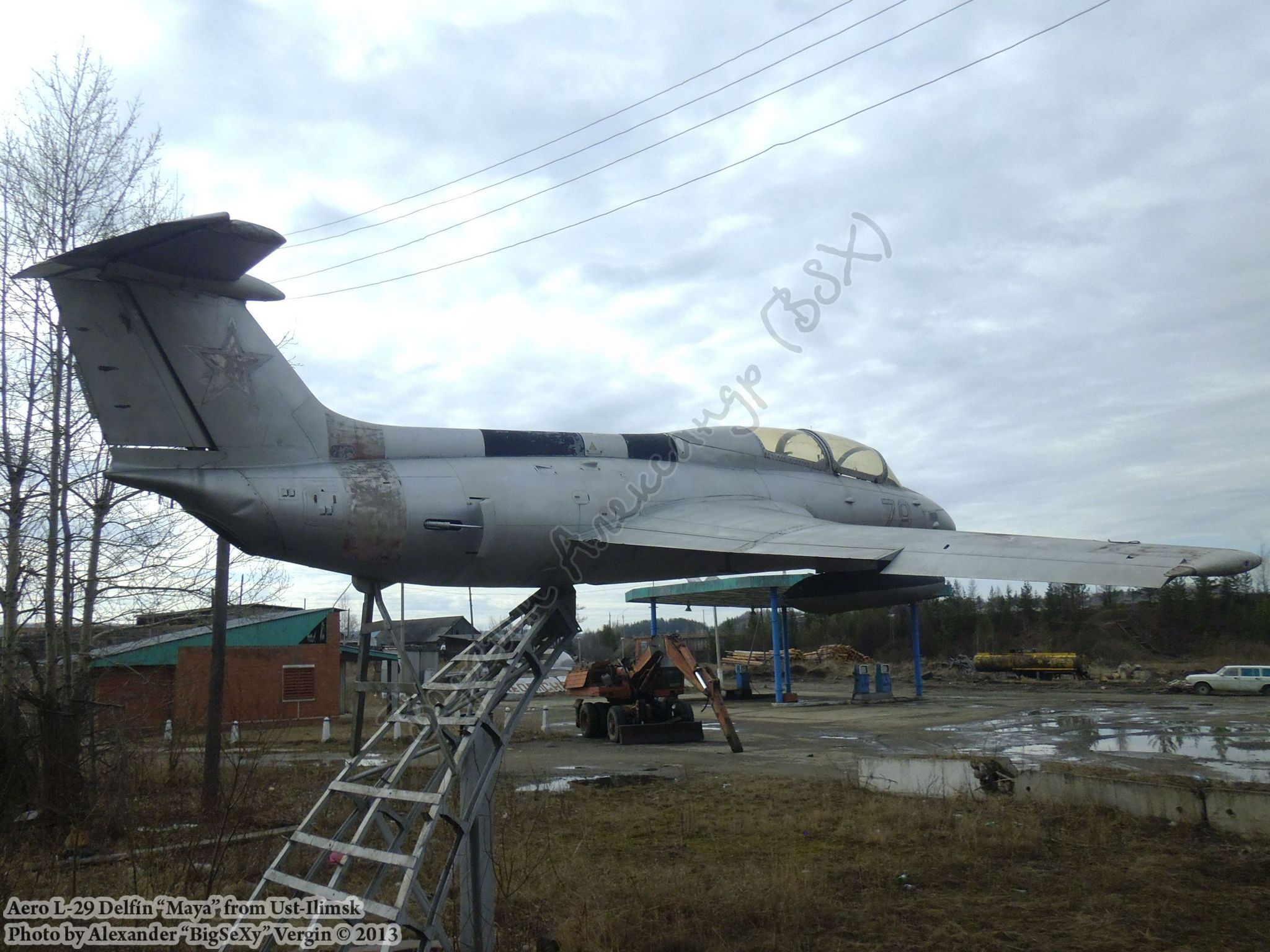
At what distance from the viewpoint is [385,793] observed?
4965 mm

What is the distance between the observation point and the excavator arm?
16.6m

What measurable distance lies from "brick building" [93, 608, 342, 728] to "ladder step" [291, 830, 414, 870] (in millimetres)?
21681

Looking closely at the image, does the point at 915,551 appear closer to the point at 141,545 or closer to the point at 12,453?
the point at 141,545

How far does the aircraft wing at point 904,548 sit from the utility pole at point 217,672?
5.61 metres

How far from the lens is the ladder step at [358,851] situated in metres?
4.47

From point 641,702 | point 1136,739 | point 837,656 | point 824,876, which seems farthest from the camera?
point 837,656

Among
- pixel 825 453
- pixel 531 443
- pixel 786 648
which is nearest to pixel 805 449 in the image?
pixel 825 453

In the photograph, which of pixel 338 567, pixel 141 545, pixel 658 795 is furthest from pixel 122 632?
pixel 658 795

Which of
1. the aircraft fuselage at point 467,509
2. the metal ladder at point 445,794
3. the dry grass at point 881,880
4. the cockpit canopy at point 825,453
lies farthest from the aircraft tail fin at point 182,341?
the cockpit canopy at point 825,453

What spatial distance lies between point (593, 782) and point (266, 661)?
2080 centimetres

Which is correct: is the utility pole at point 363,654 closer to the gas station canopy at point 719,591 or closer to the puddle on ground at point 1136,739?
the puddle on ground at point 1136,739

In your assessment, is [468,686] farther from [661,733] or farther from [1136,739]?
[1136,739]

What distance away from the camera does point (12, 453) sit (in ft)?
38.3

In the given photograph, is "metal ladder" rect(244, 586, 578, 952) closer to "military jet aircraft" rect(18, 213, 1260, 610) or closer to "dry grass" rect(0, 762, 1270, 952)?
"dry grass" rect(0, 762, 1270, 952)
